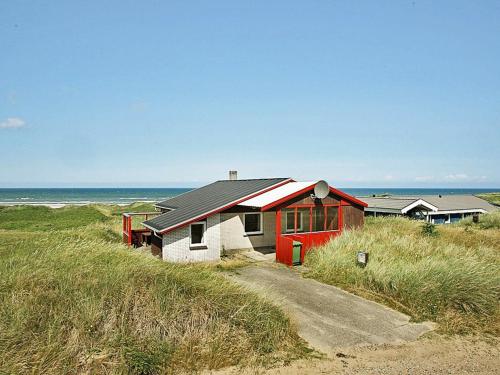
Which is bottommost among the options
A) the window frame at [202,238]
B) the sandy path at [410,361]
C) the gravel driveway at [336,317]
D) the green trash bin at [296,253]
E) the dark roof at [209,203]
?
the sandy path at [410,361]

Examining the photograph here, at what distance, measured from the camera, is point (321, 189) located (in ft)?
59.2

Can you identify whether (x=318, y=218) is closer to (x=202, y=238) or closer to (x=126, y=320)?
(x=202, y=238)

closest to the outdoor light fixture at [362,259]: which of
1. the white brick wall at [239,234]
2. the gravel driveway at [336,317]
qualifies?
the gravel driveway at [336,317]

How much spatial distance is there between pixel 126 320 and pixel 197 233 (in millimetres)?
9316

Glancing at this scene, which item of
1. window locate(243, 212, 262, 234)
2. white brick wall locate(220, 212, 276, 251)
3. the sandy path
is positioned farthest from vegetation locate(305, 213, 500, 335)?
window locate(243, 212, 262, 234)

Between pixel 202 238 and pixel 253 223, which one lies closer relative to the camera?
pixel 202 238

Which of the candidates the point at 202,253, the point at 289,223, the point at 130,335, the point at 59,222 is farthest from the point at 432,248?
the point at 59,222

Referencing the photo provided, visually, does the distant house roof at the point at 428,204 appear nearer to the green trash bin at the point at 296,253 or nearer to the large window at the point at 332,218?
the large window at the point at 332,218

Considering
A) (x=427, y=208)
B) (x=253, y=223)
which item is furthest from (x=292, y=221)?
(x=427, y=208)

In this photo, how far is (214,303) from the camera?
28.0 feet

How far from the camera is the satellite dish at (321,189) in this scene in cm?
1792

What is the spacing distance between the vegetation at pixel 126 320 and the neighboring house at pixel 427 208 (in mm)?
22697

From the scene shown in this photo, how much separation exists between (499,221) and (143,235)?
23826 millimetres

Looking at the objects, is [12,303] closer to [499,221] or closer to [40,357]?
[40,357]
